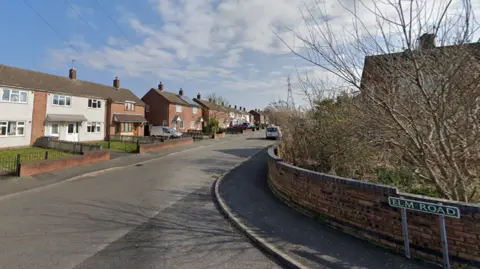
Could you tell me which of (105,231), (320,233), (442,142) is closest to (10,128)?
(105,231)

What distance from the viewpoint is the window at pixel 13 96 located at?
18000 mm

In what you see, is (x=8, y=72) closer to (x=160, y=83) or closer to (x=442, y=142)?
(x=160, y=83)

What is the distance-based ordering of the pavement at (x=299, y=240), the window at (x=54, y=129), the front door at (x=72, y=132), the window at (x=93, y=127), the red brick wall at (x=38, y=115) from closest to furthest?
the pavement at (x=299, y=240) → the red brick wall at (x=38, y=115) → the window at (x=54, y=129) → the front door at (x=72, y=132) → the window at (x=93, y=127)

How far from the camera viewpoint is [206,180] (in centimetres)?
1030

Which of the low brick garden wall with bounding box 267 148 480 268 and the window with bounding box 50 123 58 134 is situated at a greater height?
the window with bounding box 50 123 58 134

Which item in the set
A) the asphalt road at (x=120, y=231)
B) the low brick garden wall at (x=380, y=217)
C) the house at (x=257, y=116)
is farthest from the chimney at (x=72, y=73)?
the house at (x=257, y=116)

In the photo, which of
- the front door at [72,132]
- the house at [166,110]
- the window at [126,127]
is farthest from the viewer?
the house at [166,110]

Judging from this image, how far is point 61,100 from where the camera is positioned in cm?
2241

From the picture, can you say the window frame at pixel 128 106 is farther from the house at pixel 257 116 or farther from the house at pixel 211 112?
the house at pixel 257 116

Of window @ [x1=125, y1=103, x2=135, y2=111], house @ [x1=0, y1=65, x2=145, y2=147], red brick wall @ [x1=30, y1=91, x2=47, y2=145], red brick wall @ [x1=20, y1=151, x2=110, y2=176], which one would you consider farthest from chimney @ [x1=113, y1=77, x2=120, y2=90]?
red brick wall @ [x1=20, y1=151, x2=110, y2=176]

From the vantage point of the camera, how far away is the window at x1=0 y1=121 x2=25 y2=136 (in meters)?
18.0

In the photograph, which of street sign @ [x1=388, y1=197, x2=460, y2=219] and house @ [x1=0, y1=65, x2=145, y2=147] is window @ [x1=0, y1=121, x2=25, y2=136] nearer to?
house @ [x1=0, y1=65, x2=145, y2=147]

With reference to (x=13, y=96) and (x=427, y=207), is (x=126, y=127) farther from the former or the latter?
(x=427, y=207)

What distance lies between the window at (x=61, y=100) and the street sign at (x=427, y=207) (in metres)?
26.4
